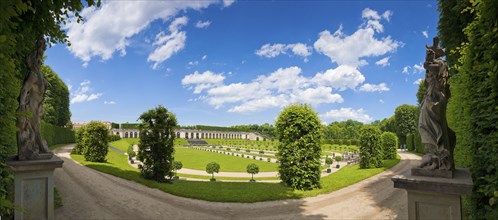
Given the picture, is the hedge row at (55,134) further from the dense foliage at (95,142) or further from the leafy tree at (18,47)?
the leafy tree at (18,47)

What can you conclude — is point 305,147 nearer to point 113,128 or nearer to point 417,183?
point 417,183

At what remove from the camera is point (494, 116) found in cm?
470

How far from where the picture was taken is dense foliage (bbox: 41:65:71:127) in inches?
1631

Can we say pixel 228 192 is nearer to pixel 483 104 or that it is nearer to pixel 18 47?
pixel 18 47

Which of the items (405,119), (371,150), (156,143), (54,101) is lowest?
(371,150)

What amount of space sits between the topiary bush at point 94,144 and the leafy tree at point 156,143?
8112 millimetres

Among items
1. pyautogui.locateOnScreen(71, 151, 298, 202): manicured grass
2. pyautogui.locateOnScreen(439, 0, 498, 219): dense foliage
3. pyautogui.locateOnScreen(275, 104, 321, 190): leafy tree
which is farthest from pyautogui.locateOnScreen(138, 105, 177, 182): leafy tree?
pyautogui.locateOnScreen(439, 0, 498, 219): dense foliage

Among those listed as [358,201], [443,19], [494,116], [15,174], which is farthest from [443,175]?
[443,19]

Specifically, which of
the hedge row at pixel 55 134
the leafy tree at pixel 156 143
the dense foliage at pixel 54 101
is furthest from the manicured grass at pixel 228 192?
the dense foliage at pixel 54 101

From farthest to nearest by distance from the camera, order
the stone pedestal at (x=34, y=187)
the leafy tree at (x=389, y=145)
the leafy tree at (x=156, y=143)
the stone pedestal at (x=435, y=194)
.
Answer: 1. the leafy tree at (x=389, y=145)
2. the leafy tree at (x=156, y=143)
3. the stone pedestal at (x=34, y=187)
4. the stone pedestal at (x=435, y=194)

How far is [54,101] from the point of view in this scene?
44.6 meters

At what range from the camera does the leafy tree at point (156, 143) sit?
1700 centimetres

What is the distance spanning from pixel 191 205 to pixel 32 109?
24.0 ft

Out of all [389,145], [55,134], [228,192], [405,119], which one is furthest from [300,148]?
[405,119]
